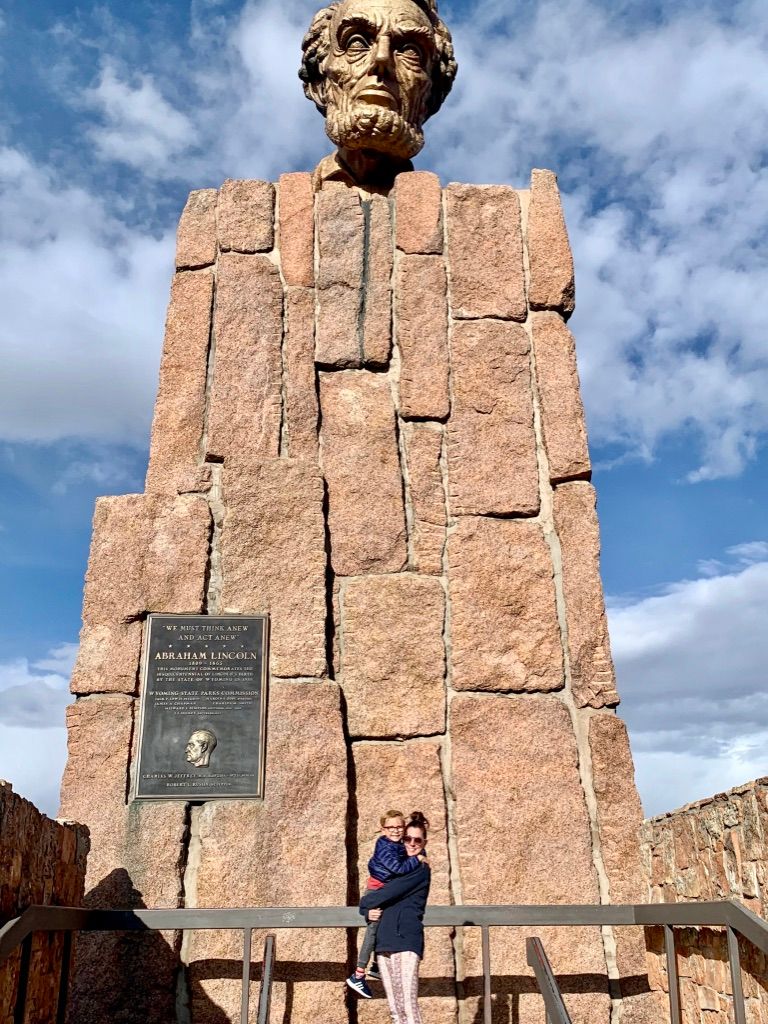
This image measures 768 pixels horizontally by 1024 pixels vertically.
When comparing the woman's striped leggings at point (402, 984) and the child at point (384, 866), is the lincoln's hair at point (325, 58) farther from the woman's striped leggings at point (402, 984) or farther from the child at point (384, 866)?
the woman's striped leggings at point (402, 984)

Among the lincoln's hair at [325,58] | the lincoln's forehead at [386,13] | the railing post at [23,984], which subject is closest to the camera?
the railing post at [23,984]

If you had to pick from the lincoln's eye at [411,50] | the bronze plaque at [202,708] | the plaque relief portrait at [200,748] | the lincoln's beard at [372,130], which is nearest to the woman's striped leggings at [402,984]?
the bronze plaque at [202,708]

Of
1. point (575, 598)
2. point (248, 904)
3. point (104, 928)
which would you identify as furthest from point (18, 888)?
point (575, 598)

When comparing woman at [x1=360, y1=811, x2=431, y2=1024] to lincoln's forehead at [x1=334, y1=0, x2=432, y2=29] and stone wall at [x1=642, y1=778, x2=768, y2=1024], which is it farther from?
lincoln's forehead at [x1=334, y1=0, x2=432, y2=29]

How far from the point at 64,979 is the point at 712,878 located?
2676mm

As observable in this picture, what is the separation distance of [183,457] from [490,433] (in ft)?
5.85

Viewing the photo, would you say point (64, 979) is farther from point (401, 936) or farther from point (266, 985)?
point (401, 936)

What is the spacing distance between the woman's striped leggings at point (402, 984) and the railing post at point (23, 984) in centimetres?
138

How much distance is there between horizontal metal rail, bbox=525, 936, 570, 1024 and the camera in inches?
142

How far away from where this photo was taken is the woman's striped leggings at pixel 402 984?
13.2 ft

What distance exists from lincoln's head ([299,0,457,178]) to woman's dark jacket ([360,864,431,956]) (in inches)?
188

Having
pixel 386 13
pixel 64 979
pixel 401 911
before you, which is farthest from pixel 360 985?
pixel 386 13

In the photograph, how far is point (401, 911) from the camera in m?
4.12

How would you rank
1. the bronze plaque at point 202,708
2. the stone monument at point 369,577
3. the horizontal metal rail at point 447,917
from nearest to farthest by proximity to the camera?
the horizontal metal rail at point 447,917 < the stone monument at point 369,577 < the bronze plaque at point 202,708
